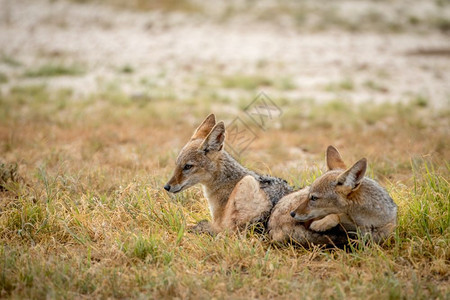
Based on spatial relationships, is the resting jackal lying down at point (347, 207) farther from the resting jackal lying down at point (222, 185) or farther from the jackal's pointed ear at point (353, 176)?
the resting jackal lying down at point (222, 185)

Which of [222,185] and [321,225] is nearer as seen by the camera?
[321,225]

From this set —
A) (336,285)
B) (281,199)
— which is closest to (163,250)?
(281,199)

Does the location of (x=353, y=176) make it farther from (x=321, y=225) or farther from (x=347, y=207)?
(x=321, y=225)

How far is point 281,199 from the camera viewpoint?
5.11m

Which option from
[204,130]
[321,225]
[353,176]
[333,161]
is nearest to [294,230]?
[321,225]

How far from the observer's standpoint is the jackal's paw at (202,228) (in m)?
5.15

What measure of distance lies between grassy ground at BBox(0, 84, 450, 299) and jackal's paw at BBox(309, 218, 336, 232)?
0.77 feet

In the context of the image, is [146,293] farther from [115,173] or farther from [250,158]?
[250,158]

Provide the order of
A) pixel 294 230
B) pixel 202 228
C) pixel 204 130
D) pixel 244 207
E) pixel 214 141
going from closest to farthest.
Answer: pixel 294 230
pixel 244 207
pixel 202 228
pixel 214 141
pixel 204 130

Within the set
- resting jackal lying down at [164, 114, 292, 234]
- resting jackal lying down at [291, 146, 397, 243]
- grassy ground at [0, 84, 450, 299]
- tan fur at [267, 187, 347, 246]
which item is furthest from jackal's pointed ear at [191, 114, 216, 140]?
resting jackal lying down at [291, 146, 397, 243]

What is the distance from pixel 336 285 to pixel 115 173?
3.73 metres

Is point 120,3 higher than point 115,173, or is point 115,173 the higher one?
point 120,3

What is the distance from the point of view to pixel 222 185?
5.32 meters

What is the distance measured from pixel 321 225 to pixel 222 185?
121 cm
